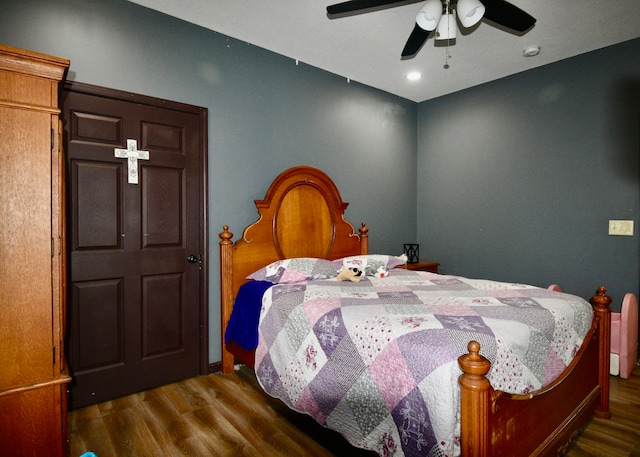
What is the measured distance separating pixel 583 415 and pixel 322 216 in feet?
7.56

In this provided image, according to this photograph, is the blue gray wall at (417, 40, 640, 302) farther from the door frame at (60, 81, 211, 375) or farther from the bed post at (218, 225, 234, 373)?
the door frame at (60, 81, 211, 375)

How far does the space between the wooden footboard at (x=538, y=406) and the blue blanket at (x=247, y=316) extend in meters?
1.46

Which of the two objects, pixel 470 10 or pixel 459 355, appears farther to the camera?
pixel 470 10

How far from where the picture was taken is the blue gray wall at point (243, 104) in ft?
7.40

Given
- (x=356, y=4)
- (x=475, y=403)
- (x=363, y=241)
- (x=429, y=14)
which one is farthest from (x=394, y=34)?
(x=475, y=403)

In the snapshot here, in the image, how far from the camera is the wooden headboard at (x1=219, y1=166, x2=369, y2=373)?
2.78 m

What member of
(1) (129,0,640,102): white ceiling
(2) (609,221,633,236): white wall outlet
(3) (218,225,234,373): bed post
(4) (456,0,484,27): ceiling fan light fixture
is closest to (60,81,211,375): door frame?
(3) (218,225,234,373): bed post

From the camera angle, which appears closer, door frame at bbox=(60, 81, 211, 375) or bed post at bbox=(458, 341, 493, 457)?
bed post at bbox=(458, 341, 493, 457)

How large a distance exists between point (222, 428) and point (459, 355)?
143 cm

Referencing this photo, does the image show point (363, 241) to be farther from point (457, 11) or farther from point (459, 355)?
point (459, 355)

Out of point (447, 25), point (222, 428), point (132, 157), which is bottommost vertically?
point (222, 428)

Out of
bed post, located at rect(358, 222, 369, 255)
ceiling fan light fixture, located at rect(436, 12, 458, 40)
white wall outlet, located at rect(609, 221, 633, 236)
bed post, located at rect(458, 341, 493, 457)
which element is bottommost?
bed post, located at rect(458, 341, 493, 457)

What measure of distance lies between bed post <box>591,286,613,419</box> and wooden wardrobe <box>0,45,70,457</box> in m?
2.71

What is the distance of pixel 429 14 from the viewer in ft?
6.54
